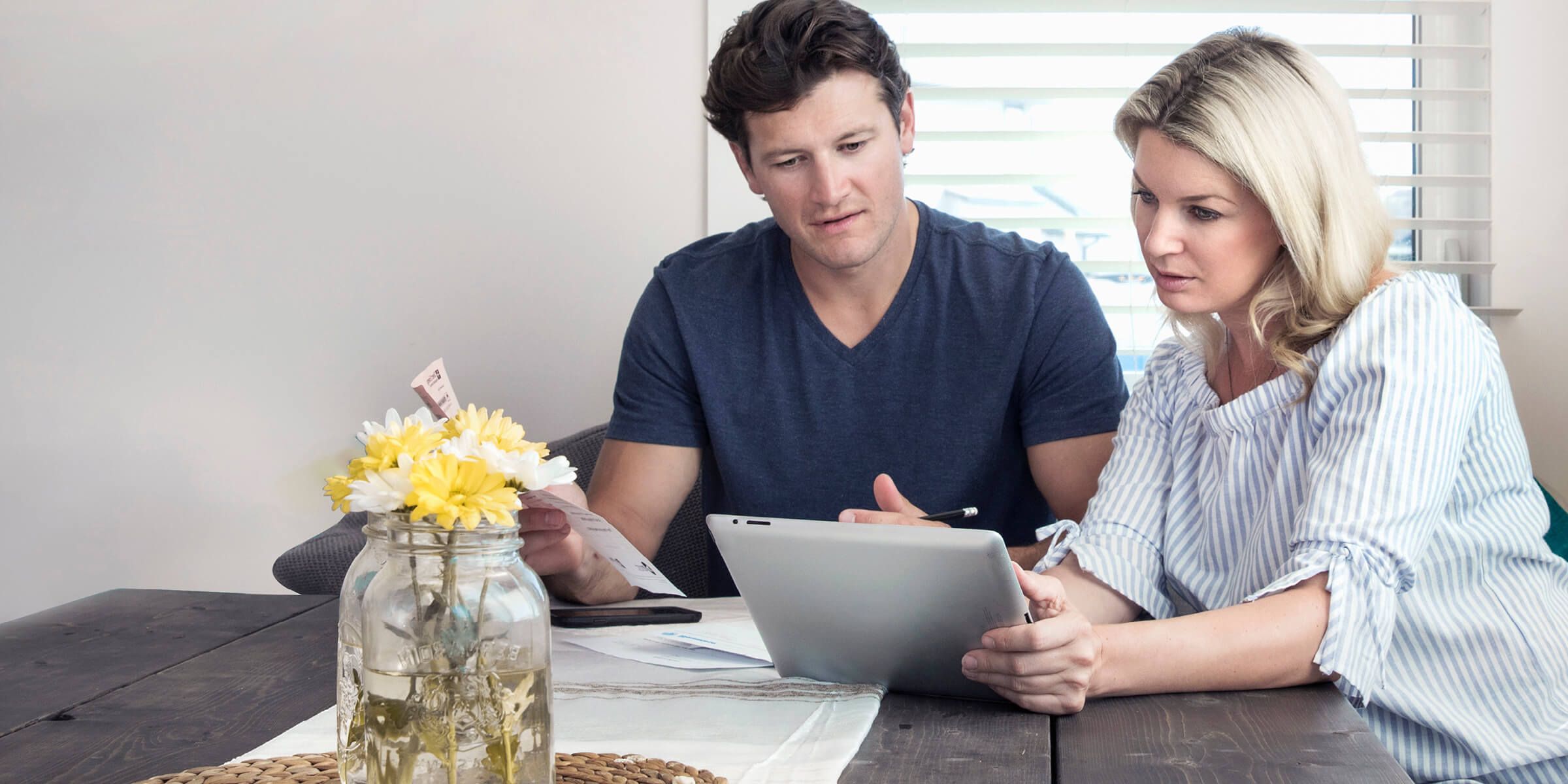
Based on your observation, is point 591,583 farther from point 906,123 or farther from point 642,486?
point 906,123

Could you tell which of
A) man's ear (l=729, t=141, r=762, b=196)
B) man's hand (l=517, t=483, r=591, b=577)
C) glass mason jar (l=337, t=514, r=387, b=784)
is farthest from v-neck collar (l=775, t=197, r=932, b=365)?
glass mason jar (l=337, t=514, r=387, b=784)

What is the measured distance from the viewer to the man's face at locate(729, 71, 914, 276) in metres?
1.56

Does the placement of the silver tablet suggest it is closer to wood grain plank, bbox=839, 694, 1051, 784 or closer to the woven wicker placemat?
wood grain plank, bbox=839, 694, 1051, 784

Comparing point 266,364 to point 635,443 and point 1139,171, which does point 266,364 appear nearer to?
point 635,443

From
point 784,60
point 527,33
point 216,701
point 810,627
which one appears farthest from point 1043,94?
point 216,701

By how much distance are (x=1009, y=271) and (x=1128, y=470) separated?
46 centimetres

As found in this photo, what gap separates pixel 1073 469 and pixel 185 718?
3.39 ft

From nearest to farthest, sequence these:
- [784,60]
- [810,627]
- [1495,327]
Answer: [810,627], [784,60], [1495,327]

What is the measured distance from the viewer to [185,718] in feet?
3.24

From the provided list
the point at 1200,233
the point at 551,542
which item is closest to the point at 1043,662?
the point at 1200,233

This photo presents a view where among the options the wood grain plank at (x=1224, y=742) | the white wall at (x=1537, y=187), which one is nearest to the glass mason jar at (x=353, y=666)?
the wood grain plank at (x=1224, y=742)

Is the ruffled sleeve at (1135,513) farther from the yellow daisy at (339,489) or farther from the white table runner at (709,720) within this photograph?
the yellow daisy at (339,489)

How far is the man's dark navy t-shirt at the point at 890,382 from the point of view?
164 cm

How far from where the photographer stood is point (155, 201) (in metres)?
2.30
